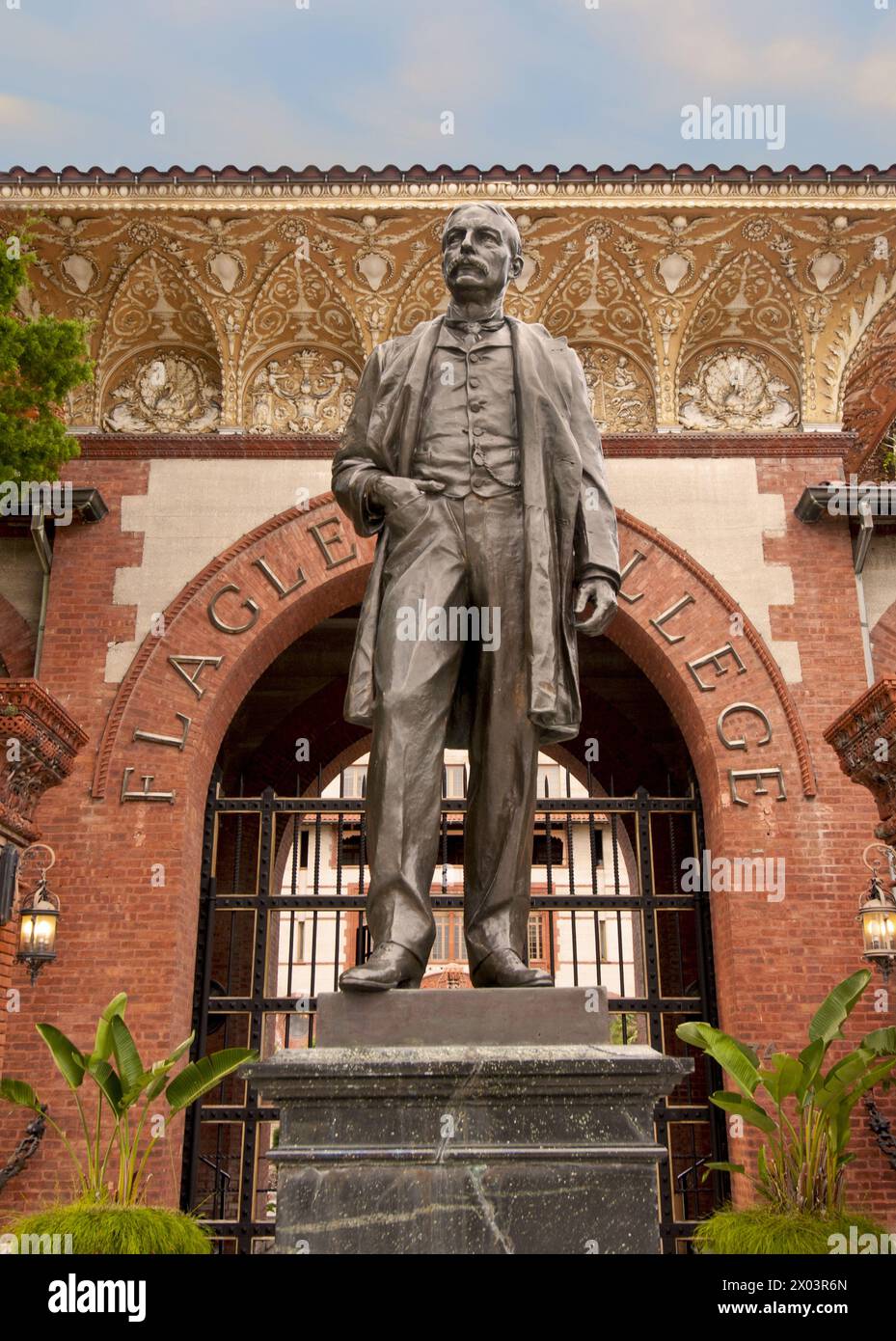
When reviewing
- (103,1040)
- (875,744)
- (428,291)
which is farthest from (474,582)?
(428,291)

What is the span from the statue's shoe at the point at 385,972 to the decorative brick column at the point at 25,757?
6317mm

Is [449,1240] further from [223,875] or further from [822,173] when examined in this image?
[223,875]

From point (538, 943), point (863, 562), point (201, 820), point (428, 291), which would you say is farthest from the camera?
point (538, 943)

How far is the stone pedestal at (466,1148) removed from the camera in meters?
2.87

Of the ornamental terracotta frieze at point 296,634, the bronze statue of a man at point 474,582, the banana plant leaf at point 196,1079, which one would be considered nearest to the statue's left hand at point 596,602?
the bronze statue of a man at point 474,582

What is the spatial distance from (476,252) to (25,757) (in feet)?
21.4

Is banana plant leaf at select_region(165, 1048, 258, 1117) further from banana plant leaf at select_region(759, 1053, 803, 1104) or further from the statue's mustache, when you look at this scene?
the statue's mustache

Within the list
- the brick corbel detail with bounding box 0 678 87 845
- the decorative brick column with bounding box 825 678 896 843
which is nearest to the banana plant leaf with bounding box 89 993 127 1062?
the brick corbel detail with bounding box 0 678 87 845

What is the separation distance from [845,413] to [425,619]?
38.4 feet

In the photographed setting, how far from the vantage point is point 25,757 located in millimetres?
9344

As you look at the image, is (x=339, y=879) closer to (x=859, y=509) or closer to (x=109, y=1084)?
(x=109, y=1084)

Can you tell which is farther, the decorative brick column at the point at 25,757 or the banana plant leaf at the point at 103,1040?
the decorative brick column at the point at 25,757

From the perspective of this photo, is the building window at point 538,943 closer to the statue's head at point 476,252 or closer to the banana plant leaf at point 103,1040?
the banana plant leaf at point 103,1040

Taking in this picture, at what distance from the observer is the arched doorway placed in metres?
11.0
